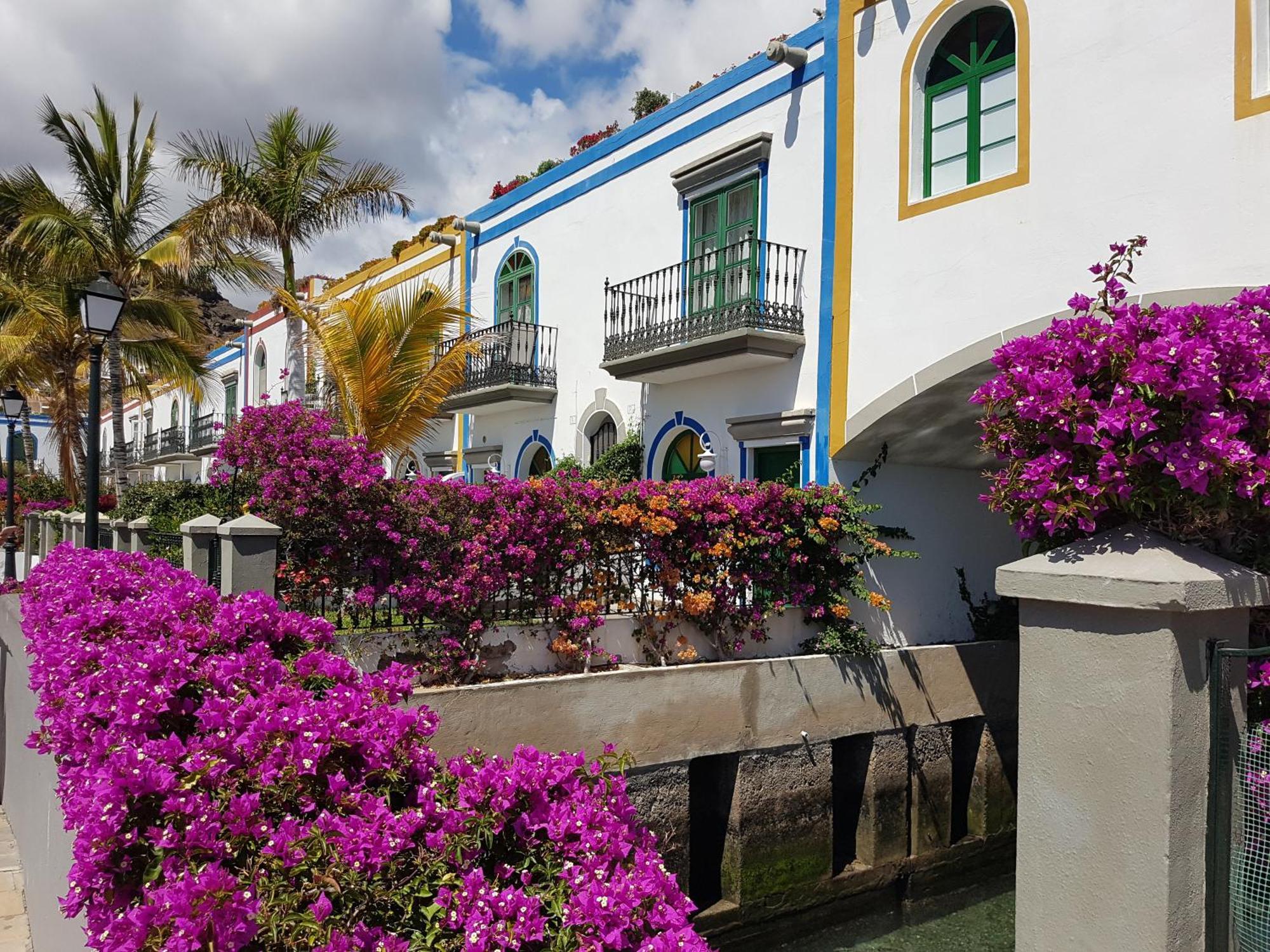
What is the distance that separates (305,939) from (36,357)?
69.6 feet

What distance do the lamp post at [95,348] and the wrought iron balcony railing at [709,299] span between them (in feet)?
19.7

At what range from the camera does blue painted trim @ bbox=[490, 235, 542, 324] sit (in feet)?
51.8

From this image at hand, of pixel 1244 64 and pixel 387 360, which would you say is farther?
pixel 387 360

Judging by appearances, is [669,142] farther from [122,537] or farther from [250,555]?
[250,555]

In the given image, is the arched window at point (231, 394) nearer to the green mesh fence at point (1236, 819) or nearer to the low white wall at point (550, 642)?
the low white wall at point (550, 642)

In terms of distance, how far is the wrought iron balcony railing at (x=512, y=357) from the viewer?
15234mm

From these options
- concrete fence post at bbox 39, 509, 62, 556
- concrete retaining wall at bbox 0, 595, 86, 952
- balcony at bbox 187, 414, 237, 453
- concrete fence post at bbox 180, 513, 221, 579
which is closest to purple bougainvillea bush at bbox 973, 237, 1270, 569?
concrete retaining wall at bbox 0, 595, 86, 952

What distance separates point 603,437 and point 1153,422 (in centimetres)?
1100

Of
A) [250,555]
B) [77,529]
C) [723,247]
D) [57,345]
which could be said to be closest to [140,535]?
[77,529]

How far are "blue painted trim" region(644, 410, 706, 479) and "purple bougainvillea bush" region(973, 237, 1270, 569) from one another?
812 centimetres

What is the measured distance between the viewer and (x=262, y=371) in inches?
1090

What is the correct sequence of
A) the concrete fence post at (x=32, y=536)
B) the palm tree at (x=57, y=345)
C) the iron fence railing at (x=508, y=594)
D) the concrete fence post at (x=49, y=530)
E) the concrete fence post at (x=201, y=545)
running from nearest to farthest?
the iron fence railing at (x=508, y=594) → the concrete fence post at (x=201, y=545) → the concrete fence post at (x=49, y=530) → the concrete fence post at (x=32, y=536) → the palm tree at (x=57, y=345)

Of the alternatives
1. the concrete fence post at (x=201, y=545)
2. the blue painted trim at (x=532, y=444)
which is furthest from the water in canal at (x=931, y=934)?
the blue painted trim at (x=532, y=444)

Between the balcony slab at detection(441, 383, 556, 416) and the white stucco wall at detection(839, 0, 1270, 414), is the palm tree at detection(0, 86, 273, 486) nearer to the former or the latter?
the balcony slab at detection(441, 383, 556, 416)
